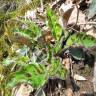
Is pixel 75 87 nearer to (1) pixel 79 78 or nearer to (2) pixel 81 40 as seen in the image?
(1) pixel 79 78

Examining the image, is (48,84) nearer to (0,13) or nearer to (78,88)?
(78,88)

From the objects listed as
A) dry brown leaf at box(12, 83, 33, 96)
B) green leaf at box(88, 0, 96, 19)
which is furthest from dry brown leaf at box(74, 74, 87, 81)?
green leaf at box(88, 0, 96, 19)

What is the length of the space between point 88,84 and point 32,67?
331mm

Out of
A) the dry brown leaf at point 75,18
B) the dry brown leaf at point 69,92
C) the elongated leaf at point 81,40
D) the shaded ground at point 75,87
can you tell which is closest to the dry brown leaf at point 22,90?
the shaded ground at point 75,87

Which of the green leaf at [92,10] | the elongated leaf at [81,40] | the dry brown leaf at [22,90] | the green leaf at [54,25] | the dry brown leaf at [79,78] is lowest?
the dry brown leaf at [22,90]

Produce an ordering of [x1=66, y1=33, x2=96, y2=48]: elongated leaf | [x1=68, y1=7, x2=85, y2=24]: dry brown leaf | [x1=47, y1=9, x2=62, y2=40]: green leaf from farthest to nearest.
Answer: [x1=68, y1=7, x2=85, y2=24]: dry brown leaf → [x1=47, y1=9, x2=62, y2=40]: green leaf → [x1=66, y1=33, x2=96, y2=48]: elongated leaf

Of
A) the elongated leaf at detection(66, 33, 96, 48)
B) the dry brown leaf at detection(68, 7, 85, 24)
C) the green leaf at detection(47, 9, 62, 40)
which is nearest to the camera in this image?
the elongated leaf at detection(66, 33, 96, 48)

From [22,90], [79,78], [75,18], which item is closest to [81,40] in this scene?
[79,78]

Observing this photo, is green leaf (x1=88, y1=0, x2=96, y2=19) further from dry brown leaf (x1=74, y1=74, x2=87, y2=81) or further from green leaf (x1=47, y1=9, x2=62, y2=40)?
dry brown leaf (x1=74, y1=74, x2=87, y2=81)

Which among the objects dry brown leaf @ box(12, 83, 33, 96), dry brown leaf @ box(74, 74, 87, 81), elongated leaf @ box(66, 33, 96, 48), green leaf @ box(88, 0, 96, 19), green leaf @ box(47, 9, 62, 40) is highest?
green leaf @ box(88, 0, 96, 19)

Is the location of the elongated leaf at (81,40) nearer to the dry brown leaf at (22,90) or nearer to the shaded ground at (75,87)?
the shaded ground at (75,87)

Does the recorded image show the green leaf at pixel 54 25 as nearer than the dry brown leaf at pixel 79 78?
No

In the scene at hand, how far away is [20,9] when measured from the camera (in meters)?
2.52

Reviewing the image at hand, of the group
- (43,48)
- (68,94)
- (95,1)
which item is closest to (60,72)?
(68,94)
